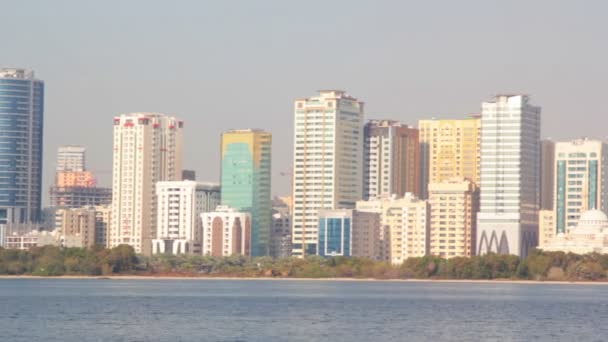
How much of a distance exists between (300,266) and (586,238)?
3357 cm

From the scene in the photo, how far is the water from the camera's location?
67938 mm

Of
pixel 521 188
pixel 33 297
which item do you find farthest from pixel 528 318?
pixel 521 188

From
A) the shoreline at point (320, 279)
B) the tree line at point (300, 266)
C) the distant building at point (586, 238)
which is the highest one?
the distant building at point (586, 238)

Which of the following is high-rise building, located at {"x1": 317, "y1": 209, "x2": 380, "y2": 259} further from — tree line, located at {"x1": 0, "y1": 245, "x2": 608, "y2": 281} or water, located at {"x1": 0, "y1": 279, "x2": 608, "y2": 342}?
water, located at {"x1": 0, "y1": 279, "x2": 608, "y2": 342}

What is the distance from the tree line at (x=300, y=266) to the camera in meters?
148

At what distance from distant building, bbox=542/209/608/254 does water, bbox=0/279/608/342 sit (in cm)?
4483

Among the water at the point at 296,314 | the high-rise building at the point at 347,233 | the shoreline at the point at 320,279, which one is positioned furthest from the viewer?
the high-rise building at the point at 347,233

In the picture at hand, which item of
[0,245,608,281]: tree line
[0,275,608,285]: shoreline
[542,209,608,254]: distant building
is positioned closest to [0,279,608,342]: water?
[0,275,608,285]: shoreline

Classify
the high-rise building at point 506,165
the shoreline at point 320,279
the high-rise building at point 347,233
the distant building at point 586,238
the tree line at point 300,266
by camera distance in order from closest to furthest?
the shoreline at point 320,279, the tree line at point 300,266, the distant building at point 586,238, the high-rise building at point 347,233, the high-rise building at point 506,165

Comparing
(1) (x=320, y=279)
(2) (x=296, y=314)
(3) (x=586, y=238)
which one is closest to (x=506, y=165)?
(3) (x=586, y=238)

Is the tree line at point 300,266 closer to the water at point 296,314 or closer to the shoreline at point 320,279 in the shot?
the shoreline at point 320,279

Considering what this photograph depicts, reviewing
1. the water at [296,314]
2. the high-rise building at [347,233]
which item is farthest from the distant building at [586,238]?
the water at [296,314]

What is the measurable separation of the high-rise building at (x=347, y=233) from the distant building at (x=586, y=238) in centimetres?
2853

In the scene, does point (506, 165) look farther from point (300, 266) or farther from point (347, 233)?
point (300, 266)
